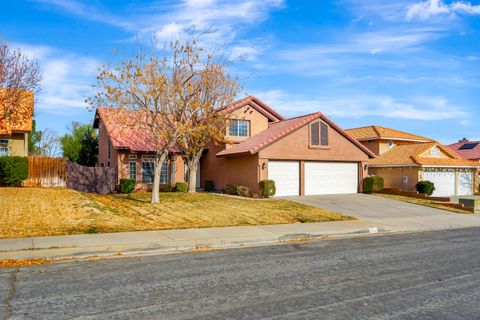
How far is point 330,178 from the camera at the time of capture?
2875cm

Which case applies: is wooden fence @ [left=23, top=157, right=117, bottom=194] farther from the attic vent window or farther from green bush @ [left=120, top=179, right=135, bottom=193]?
the attic vent window

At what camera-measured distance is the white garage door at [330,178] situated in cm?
2792

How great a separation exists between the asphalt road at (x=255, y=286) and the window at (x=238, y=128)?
19.8m

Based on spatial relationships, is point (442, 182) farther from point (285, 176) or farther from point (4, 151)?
point (4, 151)

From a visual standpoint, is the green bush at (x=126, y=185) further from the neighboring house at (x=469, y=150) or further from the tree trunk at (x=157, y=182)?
the neighboring house at (x=469, y=150)

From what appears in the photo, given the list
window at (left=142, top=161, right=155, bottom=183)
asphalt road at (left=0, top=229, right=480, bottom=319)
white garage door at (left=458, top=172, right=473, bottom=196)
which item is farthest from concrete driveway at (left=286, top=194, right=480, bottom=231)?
white garage door at (left=458, top=172, right=473, bottom=196)

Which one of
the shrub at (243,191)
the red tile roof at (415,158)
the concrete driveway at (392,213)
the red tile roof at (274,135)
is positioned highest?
the red tile roof at (274,135)

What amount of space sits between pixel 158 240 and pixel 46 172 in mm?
16314

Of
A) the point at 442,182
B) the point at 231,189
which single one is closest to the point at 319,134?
the point at 231,189

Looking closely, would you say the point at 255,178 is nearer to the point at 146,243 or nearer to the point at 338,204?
the point at 338,204

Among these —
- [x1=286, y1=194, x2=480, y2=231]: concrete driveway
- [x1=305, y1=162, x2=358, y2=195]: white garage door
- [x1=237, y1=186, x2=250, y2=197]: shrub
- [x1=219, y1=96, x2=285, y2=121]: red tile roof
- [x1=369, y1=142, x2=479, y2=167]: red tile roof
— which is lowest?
[x1=286, y1=194, x2=480, y2=231]: concrete driveway

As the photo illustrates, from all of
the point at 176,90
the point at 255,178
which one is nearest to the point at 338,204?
the point at 255,178

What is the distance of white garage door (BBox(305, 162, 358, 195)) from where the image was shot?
91.6 feet

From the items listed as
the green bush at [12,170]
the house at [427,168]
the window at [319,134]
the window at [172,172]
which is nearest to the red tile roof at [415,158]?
the house at [427,168]
